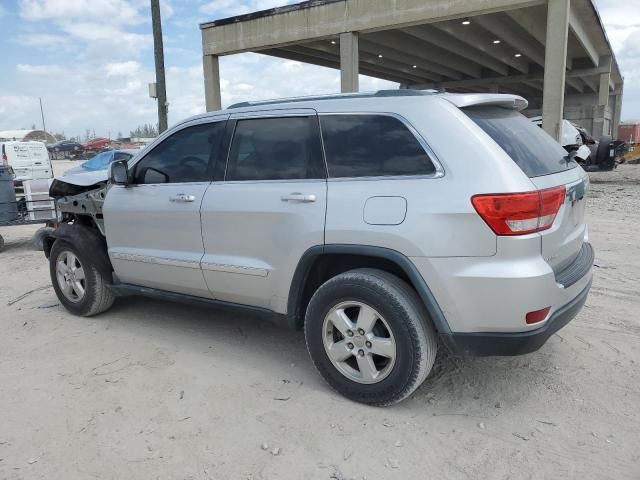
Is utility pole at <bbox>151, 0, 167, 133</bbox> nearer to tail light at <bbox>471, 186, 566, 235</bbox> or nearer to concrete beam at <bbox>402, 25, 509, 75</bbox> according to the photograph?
concrete beam at <bbox>402, 25, 509, 75</bbox>

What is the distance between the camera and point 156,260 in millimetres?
4113

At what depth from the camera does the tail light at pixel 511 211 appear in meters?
2.66

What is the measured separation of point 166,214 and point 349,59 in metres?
13.0

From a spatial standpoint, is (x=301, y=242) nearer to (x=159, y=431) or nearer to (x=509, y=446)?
(x=159, y=431)

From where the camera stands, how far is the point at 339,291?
3104 millimetres

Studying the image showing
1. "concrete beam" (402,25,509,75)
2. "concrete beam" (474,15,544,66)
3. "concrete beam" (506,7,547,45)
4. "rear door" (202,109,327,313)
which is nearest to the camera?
"rear door" (202,109,327,313)

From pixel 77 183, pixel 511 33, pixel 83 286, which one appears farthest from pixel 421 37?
pixel 83 286

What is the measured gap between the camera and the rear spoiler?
3.04 m

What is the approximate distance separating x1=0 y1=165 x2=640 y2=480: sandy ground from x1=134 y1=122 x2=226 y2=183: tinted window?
4.34ft

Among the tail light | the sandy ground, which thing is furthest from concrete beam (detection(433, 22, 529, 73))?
the tail light

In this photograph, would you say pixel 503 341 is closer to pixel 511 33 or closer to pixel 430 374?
pixel 430 374

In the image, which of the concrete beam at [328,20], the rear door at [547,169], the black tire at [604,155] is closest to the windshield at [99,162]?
the concrete beam at [328,20]

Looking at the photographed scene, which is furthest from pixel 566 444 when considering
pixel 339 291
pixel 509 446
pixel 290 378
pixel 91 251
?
pixel 91 251

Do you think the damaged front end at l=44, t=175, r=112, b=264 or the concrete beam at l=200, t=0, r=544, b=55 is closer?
the damaged front end at l=44, t=175, r=112, b=264
